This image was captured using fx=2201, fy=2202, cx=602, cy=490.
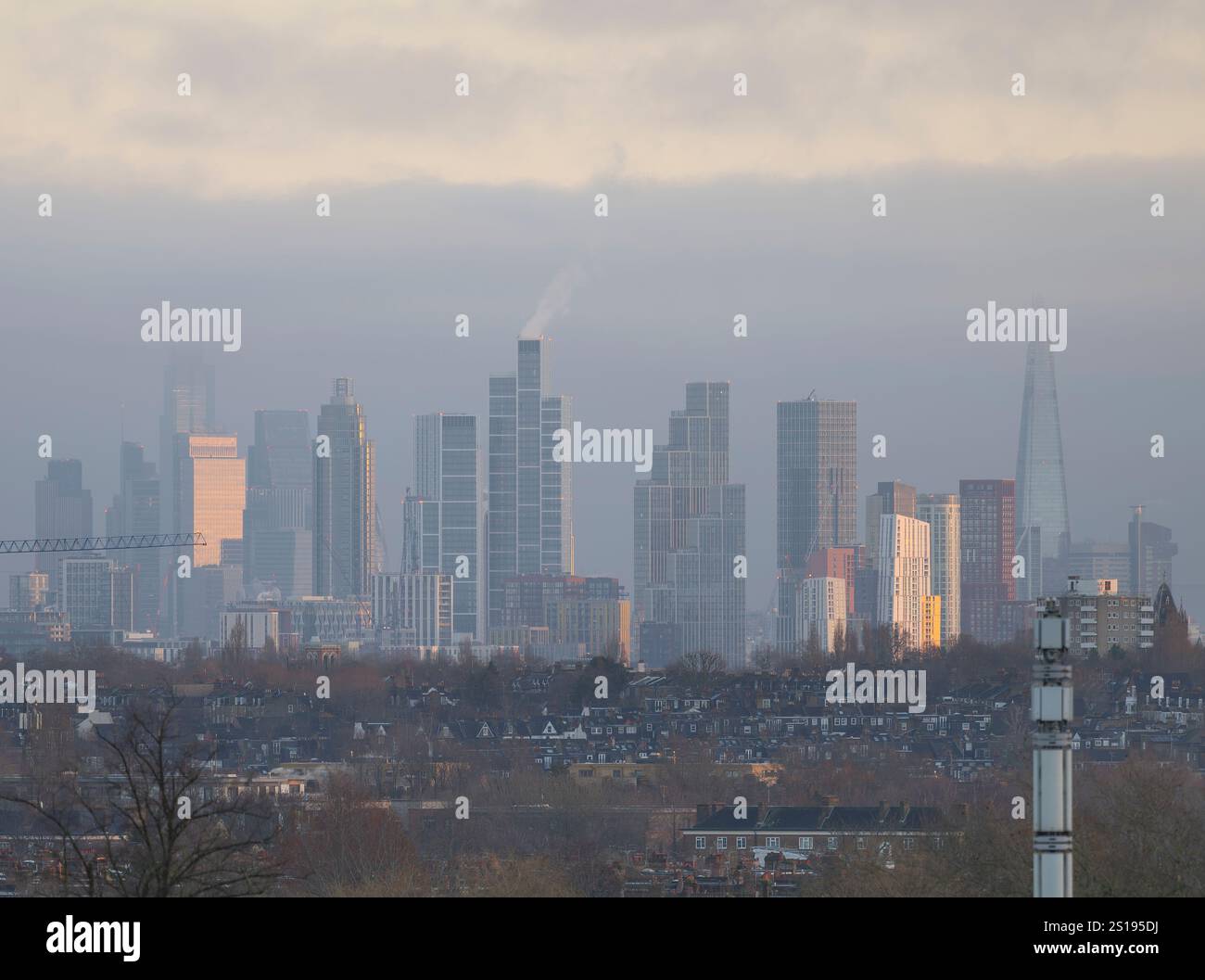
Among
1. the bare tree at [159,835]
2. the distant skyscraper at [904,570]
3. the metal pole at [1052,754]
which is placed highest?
the distant skyscraper at [904,570]

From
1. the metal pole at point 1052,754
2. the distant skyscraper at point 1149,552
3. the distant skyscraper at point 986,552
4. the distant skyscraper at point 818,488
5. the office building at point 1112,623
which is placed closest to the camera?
the metal pole at point 1052,754

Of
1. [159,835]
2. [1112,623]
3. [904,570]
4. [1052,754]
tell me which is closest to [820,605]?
[904,570]

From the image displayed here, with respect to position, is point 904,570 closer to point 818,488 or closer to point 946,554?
point 946,554

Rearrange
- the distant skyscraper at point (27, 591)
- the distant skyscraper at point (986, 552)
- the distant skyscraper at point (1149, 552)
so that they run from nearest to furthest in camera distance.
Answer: the distant skyscraper at point (1149, 552) < the distant skyscraper at point (986, 552) < the distant skyscraper at point (27, 591)

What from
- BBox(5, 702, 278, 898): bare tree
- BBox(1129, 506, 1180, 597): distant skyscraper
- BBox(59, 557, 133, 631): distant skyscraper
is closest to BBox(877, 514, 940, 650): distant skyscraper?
BBox(1129, 506, 1180, 597): distant skyscraper

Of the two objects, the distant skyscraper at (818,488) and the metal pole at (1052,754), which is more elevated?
the distant skyscraper at (818,488)

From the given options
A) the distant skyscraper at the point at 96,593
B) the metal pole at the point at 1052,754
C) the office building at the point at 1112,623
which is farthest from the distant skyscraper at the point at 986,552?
the metal pole at the point at 1052,754

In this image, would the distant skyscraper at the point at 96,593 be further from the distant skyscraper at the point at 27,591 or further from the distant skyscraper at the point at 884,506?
the distant skyscraper at the point at 884,506
